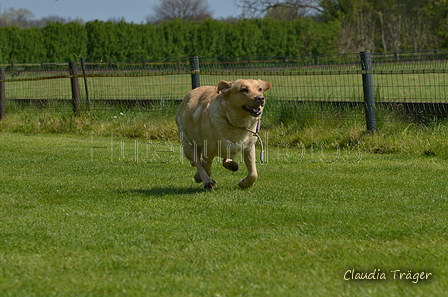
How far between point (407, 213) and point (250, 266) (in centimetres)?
204

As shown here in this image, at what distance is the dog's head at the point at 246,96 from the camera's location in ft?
19.9

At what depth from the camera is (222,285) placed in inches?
143

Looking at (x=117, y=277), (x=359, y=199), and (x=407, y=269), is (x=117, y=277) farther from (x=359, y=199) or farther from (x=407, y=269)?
(x=359, y=199)

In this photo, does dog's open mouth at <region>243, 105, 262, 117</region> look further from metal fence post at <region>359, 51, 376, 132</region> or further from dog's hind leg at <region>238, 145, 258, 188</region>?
metal fence post at <region>359, 51, 376, 132</region>

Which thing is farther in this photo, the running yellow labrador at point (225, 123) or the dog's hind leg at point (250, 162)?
the dog's hind leg at point (250, 162)

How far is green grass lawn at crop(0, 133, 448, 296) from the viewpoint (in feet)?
12.1

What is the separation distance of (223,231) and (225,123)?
1.67 m

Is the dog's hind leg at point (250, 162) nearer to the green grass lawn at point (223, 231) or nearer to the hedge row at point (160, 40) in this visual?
the green grass lawn at point (223, 231)

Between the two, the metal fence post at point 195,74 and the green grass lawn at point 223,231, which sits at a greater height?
the metal fence post at point 195,74

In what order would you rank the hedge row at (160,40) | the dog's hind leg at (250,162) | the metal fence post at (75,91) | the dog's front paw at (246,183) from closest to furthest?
1. the dog's hind leg at (250,162)
2. the dog's front paw at (246,183)
3. the metal fence post at (75,91)
4. the hedge row at (160,40)

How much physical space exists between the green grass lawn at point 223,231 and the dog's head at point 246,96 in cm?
91

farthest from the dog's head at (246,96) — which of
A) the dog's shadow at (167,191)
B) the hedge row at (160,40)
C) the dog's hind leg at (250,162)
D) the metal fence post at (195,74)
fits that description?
the hedge row at (160,40)

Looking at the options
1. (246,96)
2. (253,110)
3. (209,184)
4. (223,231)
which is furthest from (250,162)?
(223,231)

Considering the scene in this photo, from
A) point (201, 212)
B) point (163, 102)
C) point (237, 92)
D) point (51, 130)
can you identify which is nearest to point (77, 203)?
point (201, 212)
